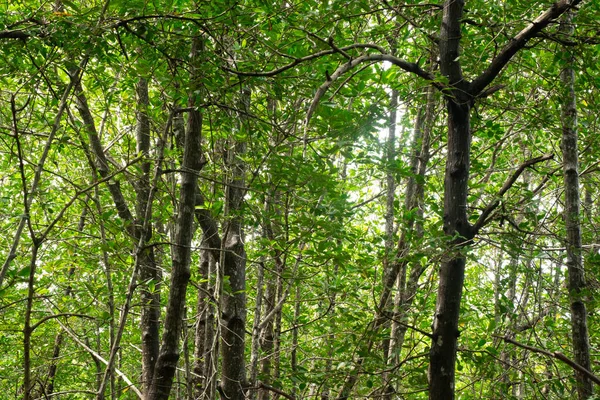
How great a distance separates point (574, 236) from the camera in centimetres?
421

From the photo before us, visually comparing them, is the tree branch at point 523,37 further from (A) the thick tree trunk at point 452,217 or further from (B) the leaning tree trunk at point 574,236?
(B) the leaning tree trunk at point 574,236

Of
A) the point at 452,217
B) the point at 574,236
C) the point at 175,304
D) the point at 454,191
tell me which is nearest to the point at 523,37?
the point at 454,191

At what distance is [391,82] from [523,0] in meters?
1.51

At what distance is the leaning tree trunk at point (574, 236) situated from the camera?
4004mm

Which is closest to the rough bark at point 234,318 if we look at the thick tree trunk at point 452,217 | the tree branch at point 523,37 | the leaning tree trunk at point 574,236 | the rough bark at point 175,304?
the rough bark at point 175,304

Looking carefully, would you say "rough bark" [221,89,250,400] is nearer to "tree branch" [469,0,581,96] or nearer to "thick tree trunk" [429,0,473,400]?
"thick tree trunk" [429,0,473,400]

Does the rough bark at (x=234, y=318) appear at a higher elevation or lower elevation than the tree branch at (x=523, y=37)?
lower

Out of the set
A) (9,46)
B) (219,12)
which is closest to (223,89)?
(219,12)

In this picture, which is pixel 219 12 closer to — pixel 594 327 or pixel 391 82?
pixel 391 82

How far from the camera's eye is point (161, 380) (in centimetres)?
346

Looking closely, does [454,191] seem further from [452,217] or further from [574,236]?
[574,236]

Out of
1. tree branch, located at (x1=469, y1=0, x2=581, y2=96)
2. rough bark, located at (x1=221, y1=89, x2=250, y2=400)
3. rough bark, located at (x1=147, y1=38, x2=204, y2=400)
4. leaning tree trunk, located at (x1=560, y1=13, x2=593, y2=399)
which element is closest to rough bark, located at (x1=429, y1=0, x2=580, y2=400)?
tree branch, located at (x1=469, y1=0, x2=581, y2=96)

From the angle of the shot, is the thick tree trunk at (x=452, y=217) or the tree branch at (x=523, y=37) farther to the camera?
the thick tree trunk at (x=452, y=217)

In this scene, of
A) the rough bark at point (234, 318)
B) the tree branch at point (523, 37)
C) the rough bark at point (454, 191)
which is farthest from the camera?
the rough bark at point (234, 318)
